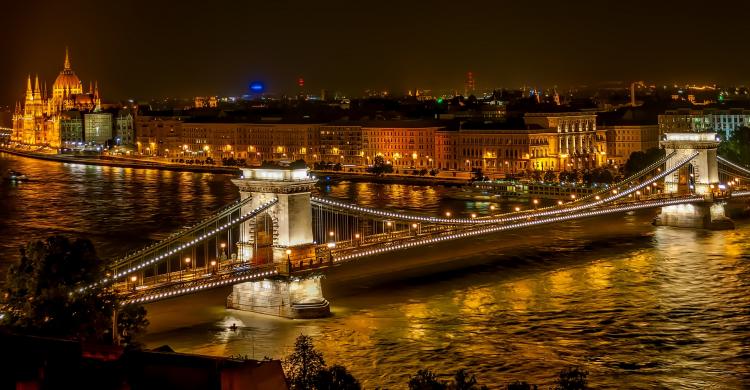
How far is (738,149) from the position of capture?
3962 cm

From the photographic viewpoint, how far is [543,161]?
162 ft

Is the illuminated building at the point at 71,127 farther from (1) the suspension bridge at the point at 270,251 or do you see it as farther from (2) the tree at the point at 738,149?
(1) the suspension bridge at the point at 270,251

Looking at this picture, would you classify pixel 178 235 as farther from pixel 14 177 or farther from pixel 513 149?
pixel 14 177

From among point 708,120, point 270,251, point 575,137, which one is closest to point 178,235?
point 270,251

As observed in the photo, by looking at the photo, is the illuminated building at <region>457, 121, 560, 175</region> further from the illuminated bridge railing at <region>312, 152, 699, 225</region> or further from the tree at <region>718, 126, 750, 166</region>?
the illuminated bridge railing at <region>312, 152, 699, 225</region>

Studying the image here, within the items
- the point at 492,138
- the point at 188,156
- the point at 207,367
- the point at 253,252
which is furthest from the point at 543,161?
the point at 207,367

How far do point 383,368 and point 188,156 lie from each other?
5747 centimetres

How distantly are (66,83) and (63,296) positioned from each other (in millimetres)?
88143

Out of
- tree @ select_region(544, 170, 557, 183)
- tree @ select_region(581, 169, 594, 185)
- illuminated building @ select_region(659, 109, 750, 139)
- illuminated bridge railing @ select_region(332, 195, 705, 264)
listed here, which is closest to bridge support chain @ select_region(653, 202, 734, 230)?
illuminated bridge railing @ select_region(332, 195, 705, 264)

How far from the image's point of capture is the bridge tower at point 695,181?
91.2 ft

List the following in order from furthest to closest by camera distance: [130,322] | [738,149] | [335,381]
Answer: [738,149] → [130,322] → [335,381]

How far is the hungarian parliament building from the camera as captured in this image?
91.5m

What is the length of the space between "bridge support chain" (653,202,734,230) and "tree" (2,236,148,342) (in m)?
17.5

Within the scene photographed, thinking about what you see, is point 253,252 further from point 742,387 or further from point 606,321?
point 742,387
